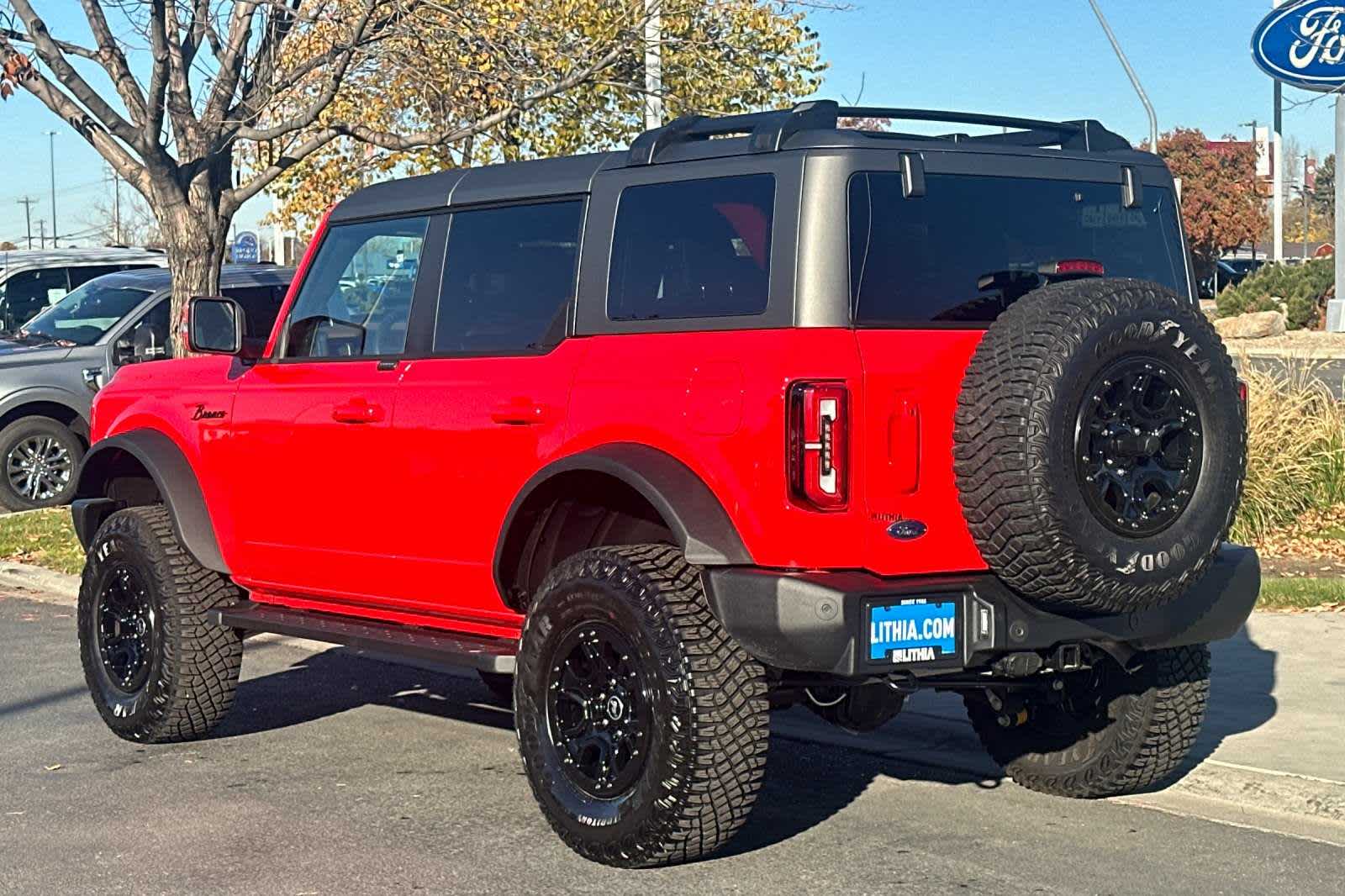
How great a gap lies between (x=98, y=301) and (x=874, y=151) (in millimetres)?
13116

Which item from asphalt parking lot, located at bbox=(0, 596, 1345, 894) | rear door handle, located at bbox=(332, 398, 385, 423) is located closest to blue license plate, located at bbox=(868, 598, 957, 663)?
asphalt parking lot, located at bbox=(0, 596, 1345, 894)

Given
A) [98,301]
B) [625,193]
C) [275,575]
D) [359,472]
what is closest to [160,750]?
[275,575]

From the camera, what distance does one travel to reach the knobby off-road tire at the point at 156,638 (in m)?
7.63

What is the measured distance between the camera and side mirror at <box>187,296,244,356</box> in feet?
24.8

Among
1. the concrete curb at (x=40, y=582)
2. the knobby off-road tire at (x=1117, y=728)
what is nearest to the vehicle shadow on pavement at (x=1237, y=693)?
the knobby off-road tire at (x=1117, y=728)

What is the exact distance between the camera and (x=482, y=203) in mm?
6820

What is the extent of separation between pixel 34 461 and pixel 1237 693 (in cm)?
1140

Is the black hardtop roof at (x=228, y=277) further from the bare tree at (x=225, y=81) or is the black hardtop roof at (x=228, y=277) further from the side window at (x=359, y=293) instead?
the side window at (x=359, y=293)

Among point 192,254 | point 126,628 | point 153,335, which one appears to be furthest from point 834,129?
point 153,335

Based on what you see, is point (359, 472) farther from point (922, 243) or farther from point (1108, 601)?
point (1108, 601)

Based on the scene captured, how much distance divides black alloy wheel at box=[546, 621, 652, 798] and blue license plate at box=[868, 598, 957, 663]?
2.46ft

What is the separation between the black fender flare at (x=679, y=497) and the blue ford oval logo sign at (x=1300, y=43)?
25524mm

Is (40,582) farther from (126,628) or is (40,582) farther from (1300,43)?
(1300,43)

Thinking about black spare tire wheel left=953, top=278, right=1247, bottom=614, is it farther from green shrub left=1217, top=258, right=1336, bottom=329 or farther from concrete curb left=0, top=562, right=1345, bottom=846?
green shrub left=1217, top=258, right=1336, bottom=329
